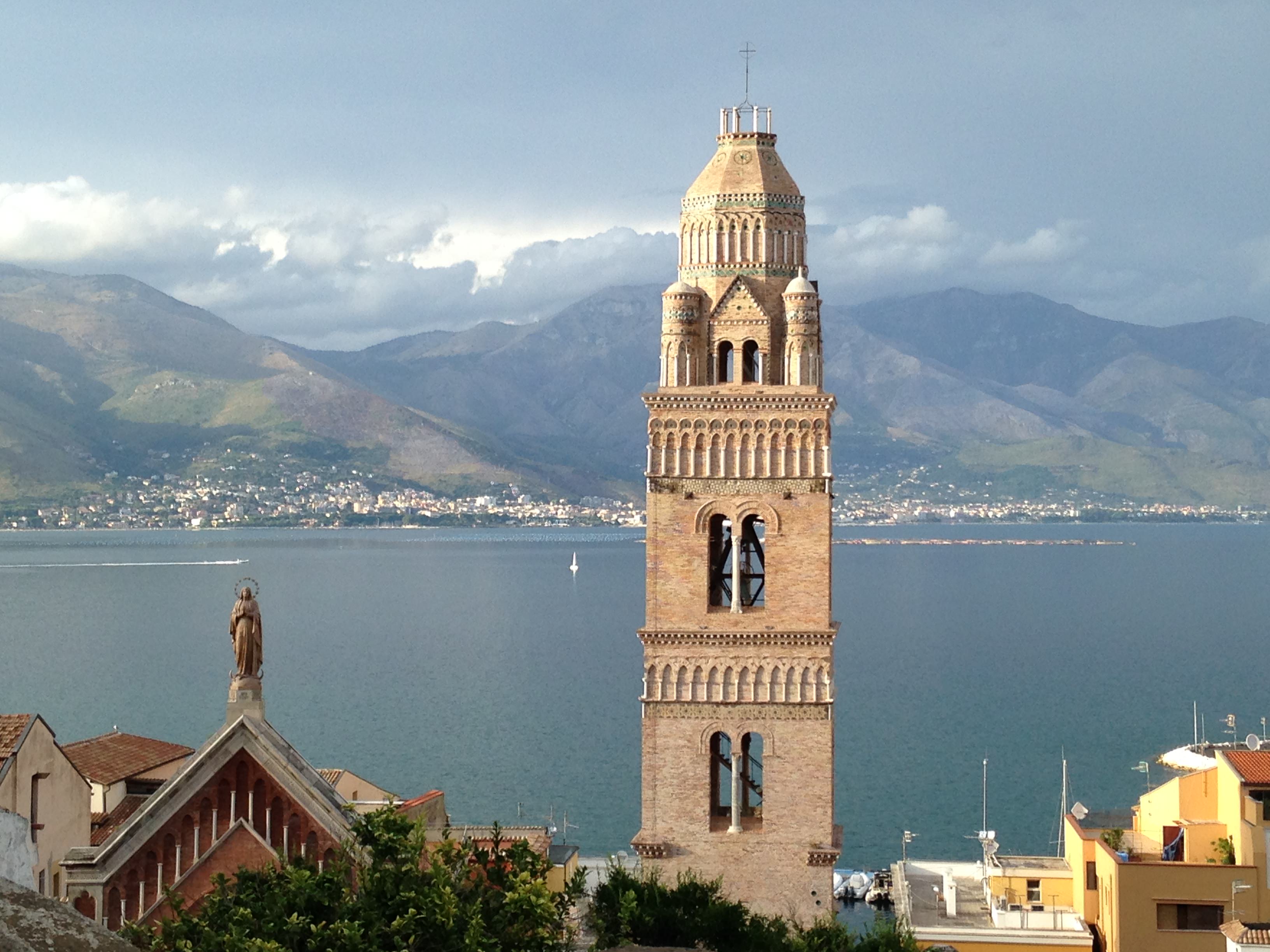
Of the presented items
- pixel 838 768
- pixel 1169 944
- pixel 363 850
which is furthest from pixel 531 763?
pixel 363 850

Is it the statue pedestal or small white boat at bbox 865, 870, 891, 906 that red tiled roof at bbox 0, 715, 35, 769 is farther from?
small white boat at bbox 865, 870, 891, 906

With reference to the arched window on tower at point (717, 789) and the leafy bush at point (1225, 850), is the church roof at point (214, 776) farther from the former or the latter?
the leafy bush at point (1225, 850)

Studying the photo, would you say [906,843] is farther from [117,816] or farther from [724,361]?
[117,816]

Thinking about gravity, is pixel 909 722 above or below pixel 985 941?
above

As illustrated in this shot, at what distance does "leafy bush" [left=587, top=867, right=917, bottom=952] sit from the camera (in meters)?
29.7

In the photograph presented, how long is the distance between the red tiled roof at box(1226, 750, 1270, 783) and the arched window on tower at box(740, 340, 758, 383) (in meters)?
15.4

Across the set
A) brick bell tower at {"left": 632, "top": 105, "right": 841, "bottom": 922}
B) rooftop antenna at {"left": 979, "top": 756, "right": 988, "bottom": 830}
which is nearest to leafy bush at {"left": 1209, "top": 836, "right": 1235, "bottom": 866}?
brick bell tower at {"left": 632, "top": 105, "right": 841, "bottom": 922}

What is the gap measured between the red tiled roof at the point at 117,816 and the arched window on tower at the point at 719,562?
1289cm

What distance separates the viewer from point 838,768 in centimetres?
9469

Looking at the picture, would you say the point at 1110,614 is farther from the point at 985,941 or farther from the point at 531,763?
the point at 985,941

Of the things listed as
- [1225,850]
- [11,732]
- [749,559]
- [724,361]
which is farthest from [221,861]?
[1225,850]

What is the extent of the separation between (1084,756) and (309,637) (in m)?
87.7

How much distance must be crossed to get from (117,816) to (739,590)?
46.7ft

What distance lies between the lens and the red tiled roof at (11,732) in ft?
94.5
